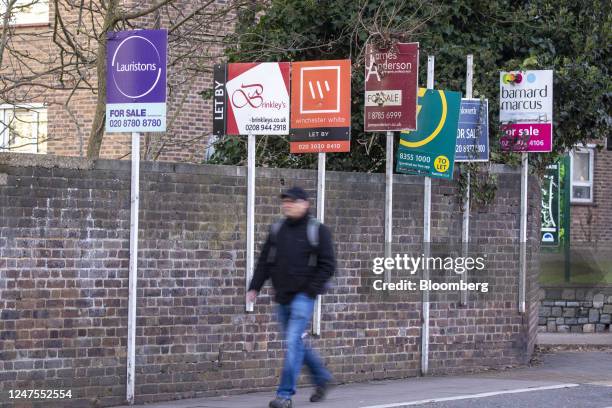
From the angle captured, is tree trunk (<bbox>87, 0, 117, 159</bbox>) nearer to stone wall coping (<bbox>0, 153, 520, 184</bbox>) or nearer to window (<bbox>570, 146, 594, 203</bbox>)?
stone wall coping (<bbox>0, 153, 520, 184</bbox>)

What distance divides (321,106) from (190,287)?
2761 mm

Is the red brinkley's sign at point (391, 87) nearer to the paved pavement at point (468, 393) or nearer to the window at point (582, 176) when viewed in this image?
the paved pavement at point (468, 393)

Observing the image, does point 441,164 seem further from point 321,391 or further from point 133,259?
point 321,391

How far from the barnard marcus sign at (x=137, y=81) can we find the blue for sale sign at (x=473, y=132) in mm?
5084

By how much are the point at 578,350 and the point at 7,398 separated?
1188 cm

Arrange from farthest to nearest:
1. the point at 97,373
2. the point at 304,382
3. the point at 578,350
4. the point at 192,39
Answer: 1. the point at 578,350
2. the point at 192,39
3. the point at 304,382
4. the point at 97,373

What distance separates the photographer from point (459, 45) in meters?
16.5

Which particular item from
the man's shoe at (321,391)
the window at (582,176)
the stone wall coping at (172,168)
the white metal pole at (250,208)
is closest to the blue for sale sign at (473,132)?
the stone wall coping at (172,168)

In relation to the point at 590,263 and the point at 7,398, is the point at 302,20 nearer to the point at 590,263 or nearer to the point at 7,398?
the point at 7,398

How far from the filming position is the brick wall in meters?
10.7

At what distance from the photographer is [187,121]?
20.9 metres

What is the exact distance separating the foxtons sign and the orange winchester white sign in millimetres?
3547

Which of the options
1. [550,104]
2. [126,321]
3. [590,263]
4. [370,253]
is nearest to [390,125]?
[370,253]
